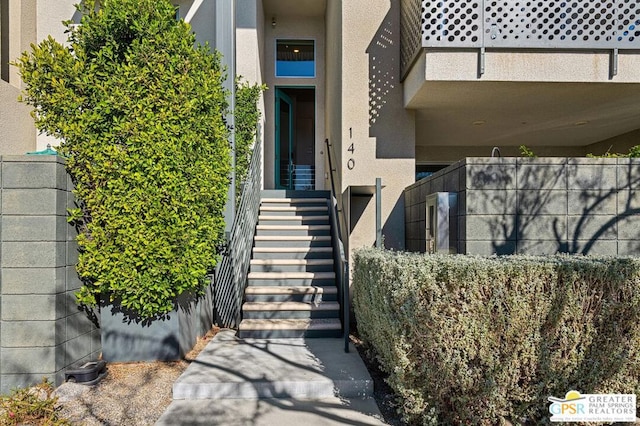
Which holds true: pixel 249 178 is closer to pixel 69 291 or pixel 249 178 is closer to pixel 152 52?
pixel 152 52

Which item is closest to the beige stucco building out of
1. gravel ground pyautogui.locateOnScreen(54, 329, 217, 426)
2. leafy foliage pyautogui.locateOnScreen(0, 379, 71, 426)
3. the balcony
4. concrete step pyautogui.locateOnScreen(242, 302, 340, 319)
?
the balcony

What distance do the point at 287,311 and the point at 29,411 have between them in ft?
8.87

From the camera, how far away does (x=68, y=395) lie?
126 inches

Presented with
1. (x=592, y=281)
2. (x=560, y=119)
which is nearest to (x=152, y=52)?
(x=592, y=281)

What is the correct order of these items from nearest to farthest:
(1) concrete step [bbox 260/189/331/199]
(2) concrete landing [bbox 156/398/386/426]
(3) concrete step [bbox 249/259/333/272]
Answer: (2) concrete landing [bbox 156/398/386/426] → (3) concrete step [bbox 249/259/333/272] → (1) concrete step [bbox 260/189/331/199]

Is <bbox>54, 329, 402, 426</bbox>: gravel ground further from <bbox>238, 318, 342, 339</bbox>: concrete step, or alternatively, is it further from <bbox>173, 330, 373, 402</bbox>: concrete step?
<bbox>238, 318, 342, 339</bbox>: concrete step

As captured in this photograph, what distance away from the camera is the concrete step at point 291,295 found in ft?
16.4

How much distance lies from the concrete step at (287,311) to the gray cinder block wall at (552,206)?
1945 mm

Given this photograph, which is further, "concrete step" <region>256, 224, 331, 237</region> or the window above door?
the window above door

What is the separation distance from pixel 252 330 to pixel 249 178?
2.37 meters

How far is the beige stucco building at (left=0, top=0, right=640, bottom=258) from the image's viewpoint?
4.38m

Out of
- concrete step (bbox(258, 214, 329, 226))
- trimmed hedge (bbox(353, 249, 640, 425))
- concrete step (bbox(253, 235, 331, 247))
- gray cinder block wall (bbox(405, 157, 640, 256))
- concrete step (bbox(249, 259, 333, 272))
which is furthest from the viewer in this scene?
concrete step (bbox(258, 214, 329, 226))

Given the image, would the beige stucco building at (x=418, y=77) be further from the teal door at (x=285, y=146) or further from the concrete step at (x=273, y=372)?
the concrete step at (x=273, y=372)

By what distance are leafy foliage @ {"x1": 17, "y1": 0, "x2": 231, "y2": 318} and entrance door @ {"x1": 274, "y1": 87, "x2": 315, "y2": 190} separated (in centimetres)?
523
